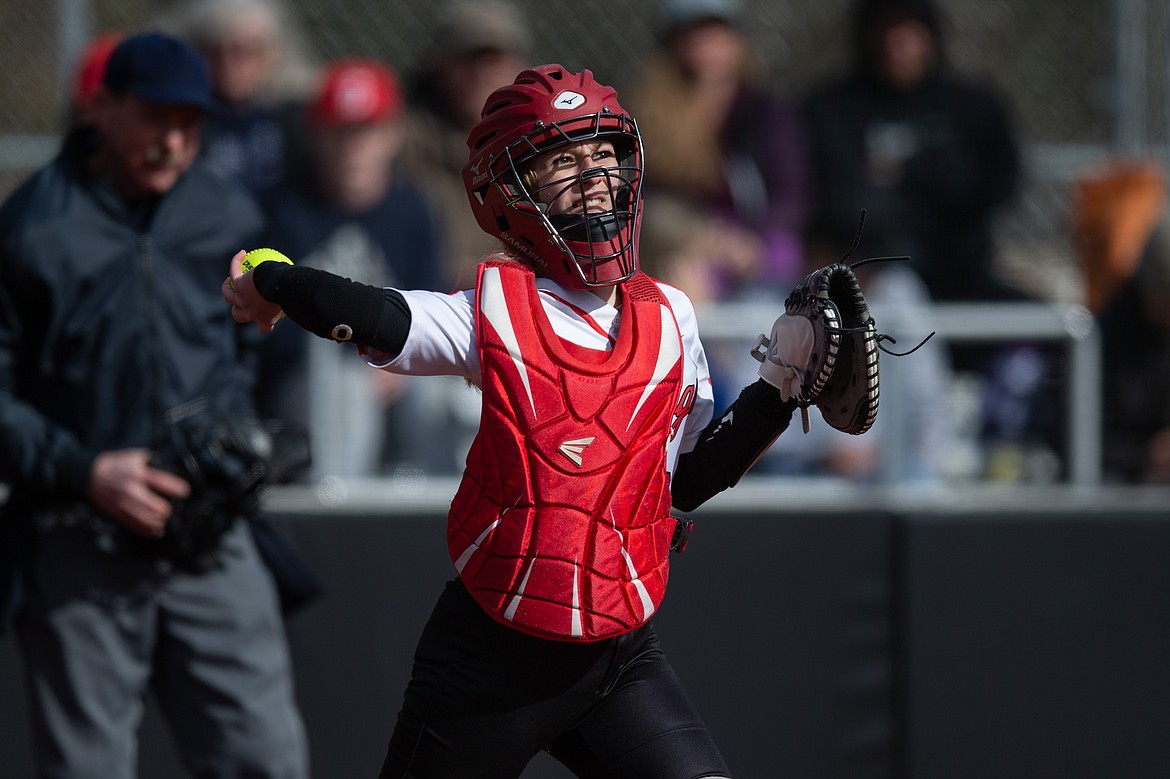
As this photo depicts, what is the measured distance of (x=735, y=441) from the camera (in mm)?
3049

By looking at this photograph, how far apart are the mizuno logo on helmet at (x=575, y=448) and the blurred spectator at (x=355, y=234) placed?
95.5 inches

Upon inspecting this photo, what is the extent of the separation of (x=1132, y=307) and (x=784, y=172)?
1434 mm

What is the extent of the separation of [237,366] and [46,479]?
2.11 ft

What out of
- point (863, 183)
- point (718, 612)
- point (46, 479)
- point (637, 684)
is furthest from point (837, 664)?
point (46, 479)

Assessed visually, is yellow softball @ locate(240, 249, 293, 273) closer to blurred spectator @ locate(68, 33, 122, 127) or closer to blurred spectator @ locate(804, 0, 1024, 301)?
blurred spectator @ locate(68, 33, 122, 127)

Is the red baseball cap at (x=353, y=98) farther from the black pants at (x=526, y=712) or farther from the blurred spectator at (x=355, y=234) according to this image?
the black pants at (x=526, y=712)

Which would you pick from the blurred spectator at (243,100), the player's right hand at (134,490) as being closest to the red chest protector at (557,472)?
the player's right hand at (134,490)

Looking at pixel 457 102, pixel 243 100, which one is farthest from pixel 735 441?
pixel 243 100

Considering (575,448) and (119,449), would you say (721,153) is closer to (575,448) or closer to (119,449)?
(119,449)

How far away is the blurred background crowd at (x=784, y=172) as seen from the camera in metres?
5.27

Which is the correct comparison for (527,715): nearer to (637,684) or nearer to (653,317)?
(637,684)

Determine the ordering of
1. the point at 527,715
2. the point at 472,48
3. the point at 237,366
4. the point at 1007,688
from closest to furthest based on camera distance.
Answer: the point at 527,715 → the point at 237,366 → the point at 1007,688 → the point at 472,48

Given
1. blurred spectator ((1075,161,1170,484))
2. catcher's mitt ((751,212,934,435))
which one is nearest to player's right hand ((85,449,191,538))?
catcher's mitt ((751,212,934,435))

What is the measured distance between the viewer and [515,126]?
9.60 ft
